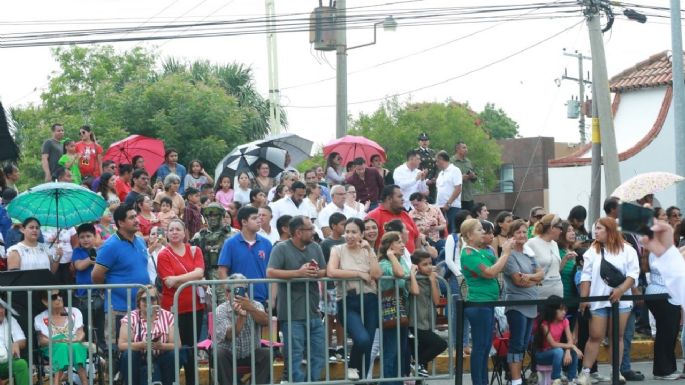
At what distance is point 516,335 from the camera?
12.7 metres

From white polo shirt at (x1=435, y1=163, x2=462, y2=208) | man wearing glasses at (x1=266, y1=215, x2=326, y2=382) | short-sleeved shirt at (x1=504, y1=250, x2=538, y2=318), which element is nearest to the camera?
man wearing glasses at (x1=266, y1=215, x2=326, y2=382)

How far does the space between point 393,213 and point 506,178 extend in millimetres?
62649

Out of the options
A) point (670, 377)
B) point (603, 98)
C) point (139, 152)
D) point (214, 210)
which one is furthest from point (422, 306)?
point (603, 98)

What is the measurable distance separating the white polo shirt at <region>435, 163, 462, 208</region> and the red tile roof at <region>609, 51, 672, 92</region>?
18.7 m

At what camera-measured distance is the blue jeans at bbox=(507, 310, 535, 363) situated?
12.7 m

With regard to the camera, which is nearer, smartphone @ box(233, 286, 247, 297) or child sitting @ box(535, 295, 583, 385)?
smartphone @ box(233, 286, 247, 297)

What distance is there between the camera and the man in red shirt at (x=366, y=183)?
19375 mm

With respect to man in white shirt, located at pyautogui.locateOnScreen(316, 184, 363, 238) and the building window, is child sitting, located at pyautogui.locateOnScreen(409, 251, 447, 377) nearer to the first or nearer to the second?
man in white shirt, located at pyautogui.locateOnScreen(316, 184, 363, 238)

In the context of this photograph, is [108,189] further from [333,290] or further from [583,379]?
[583,379]

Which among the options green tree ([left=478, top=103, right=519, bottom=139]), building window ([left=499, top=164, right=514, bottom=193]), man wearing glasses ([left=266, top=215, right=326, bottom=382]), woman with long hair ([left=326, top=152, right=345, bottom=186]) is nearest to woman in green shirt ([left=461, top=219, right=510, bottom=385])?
man wearing glasses ([left=266, top=215, right=326, bottom=382])

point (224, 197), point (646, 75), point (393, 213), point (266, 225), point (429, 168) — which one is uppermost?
point (646, 75)

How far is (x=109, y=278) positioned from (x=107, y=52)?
141 feet

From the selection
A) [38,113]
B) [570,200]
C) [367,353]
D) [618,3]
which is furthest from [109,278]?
[38,113]

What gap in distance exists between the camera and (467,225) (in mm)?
12562
